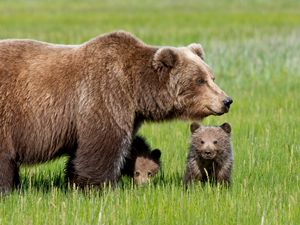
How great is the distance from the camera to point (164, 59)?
7.02 m

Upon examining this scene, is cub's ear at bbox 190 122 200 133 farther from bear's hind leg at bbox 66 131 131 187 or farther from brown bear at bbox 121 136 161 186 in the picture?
bear's hind leg at bbox 66 131 131 187

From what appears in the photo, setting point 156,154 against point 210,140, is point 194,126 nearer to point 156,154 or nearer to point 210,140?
point 210,140

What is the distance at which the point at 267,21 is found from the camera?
3184cm

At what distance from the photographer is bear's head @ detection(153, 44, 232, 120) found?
703 cm

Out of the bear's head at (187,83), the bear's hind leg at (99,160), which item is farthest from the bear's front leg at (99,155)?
the bear's head at (187,83)

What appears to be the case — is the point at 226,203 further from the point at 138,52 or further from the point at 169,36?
the point at 169,36

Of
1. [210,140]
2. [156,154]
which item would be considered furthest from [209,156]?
[156,154]

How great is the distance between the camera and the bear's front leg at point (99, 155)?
266 inches

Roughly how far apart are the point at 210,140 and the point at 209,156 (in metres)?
0.16

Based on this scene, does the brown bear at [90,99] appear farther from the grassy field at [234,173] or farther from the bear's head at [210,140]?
the grassy field at [234,173]

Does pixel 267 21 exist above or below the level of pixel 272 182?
above

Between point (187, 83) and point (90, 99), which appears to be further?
point (187, 83)

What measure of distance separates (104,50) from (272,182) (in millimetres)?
1955

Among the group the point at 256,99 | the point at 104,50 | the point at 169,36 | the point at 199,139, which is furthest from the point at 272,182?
the point at 169,36
